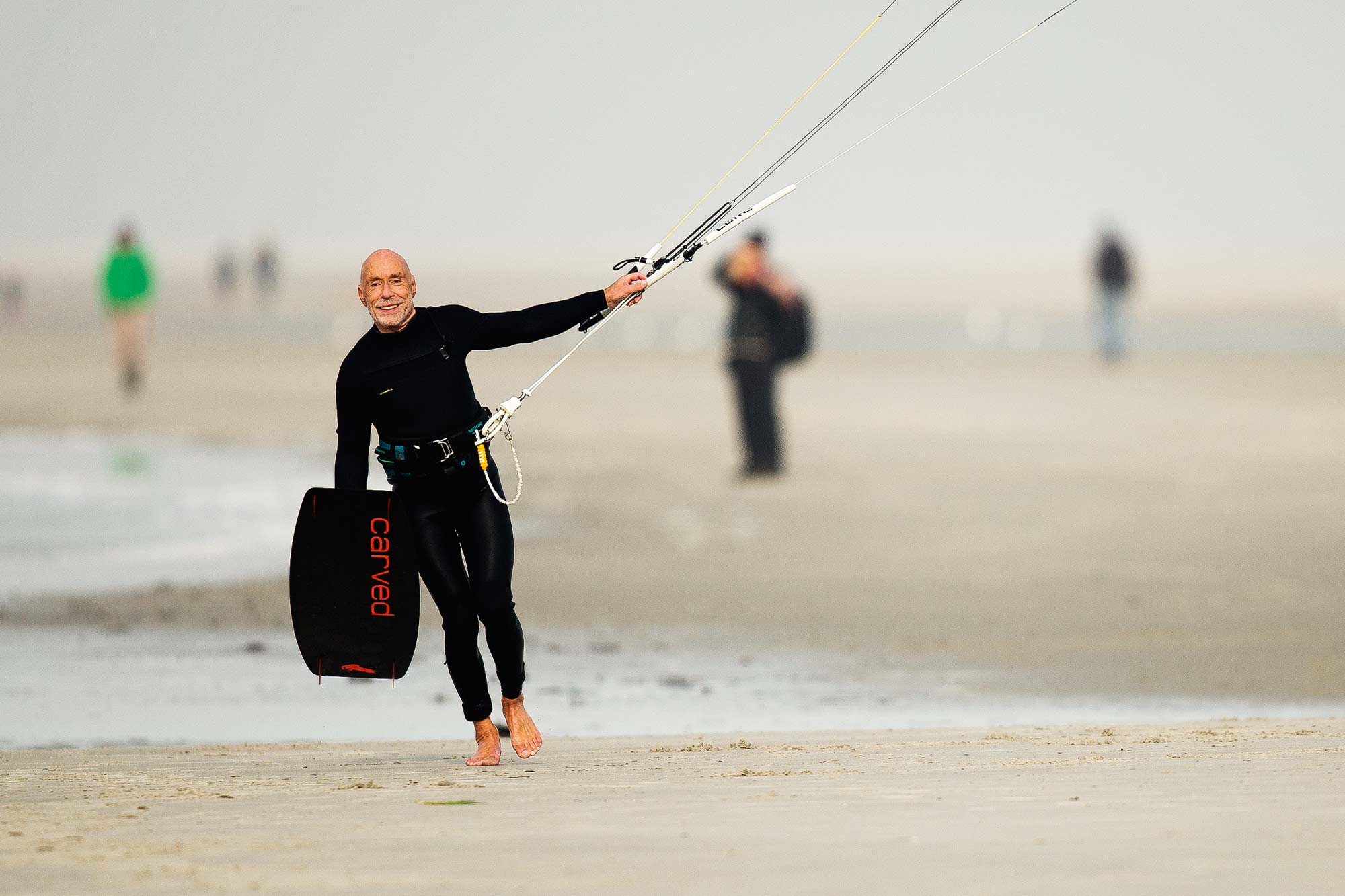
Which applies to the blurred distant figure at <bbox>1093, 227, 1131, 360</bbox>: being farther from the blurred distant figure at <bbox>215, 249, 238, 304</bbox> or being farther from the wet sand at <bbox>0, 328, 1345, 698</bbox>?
the blurred distant figure at <bbox>215, 249, 238, 304</bbox>

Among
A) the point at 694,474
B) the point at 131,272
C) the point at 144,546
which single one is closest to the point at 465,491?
the point at 144,546

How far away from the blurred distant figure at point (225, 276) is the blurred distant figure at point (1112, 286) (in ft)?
103

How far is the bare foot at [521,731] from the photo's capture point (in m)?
7.29

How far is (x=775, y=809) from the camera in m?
5.89

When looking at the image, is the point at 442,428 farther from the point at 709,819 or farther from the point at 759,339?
the point at 759,339

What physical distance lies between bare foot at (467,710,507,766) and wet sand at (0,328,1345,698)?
3289 mm

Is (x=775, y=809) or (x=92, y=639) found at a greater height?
(x=92, y=639)

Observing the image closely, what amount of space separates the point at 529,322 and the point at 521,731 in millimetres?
1368

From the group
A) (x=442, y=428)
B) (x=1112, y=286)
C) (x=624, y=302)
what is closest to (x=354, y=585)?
(x=442, y=428)

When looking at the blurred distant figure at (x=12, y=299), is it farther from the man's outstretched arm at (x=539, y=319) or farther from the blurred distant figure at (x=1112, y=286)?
the man's outstretched arm at (x=539, y=319)

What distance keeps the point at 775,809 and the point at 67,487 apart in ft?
42.3

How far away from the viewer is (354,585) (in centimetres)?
725

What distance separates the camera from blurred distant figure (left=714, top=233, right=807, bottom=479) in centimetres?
1711

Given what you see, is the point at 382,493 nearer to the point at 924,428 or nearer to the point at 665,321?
the point at 924,428
